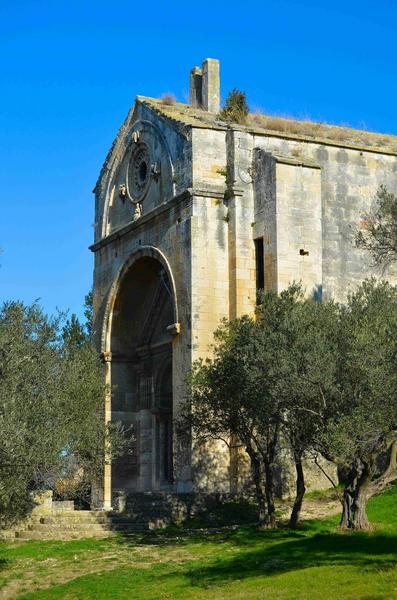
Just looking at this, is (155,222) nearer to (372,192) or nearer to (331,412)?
(372,192)

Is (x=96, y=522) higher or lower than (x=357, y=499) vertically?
lower

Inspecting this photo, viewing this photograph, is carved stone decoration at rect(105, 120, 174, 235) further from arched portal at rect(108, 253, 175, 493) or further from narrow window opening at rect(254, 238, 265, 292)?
narrow window opening at rect(254, 238, 265, 292)

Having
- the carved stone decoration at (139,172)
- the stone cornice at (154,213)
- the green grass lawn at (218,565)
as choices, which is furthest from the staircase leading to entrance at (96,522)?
the carved stone decoration at (139,172)

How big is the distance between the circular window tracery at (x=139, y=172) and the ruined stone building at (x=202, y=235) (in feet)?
0.16

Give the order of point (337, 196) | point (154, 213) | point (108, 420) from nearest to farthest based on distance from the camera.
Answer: point (337, 196) → point (154, 213) → point (108, 420)

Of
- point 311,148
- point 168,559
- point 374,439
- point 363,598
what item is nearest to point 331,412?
point 374,439

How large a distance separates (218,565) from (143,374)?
16.8 m

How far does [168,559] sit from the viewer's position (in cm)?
2231

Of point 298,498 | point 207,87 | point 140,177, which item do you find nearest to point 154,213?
point 140,177

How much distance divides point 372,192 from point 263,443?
32.1 feet

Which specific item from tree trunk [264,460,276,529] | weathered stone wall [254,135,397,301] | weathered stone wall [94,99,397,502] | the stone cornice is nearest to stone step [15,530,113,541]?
weathered stone wall [94,99,397,502]

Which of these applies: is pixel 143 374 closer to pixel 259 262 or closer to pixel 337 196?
pixel 259 262

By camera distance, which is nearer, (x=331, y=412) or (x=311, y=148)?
(x=331, y=412)

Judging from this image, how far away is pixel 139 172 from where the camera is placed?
36.4m
